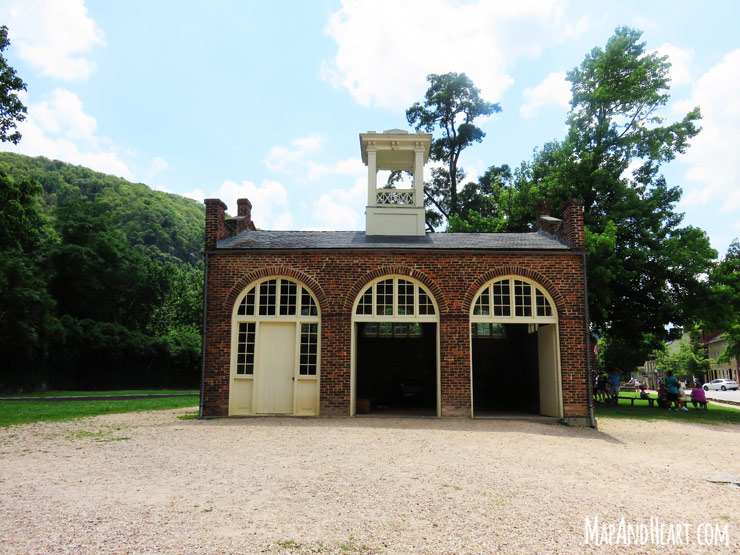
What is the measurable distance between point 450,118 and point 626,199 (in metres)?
15.5

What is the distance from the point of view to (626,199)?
66.0 ft

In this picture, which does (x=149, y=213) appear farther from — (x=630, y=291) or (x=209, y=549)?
(x=209, y=549)

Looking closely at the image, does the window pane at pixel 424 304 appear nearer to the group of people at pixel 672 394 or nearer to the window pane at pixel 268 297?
the window pane at pixel 268 297

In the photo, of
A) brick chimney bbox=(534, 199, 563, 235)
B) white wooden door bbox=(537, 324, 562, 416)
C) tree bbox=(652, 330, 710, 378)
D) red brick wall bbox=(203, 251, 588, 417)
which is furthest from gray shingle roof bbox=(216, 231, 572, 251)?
tree bbox=(652, 330, 710, 378)

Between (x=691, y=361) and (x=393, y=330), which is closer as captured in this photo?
(x=393, y=330)

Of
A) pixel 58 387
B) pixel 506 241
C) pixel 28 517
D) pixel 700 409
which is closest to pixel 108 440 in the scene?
pixel 28 517

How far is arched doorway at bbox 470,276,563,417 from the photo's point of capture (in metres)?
13.2

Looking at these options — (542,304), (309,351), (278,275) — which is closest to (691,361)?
(542,304)

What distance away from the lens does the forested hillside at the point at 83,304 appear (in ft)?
84.6

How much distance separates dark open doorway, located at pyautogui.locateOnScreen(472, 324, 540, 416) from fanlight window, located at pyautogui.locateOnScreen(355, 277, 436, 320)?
5795 mm

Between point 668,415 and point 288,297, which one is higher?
point 288,297

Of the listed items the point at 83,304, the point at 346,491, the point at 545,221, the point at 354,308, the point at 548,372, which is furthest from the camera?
the point at 83,304

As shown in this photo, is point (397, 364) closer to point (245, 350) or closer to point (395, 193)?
point (395, 193)

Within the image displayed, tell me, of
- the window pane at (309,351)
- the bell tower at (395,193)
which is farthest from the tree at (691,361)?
the window pane at (309,351)
